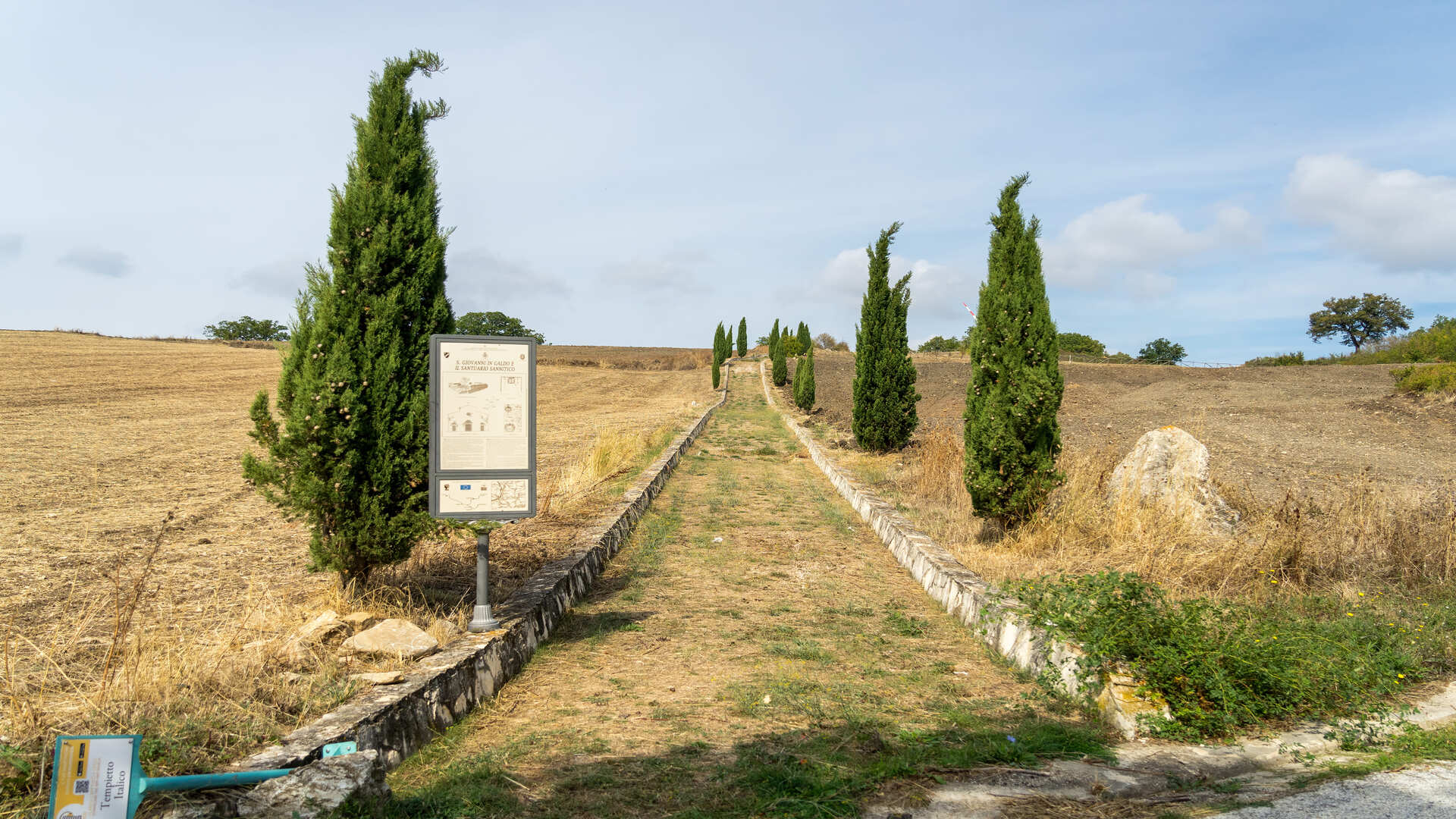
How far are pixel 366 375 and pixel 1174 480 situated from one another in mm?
7246

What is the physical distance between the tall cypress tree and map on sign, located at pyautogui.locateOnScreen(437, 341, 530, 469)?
0.41 metres

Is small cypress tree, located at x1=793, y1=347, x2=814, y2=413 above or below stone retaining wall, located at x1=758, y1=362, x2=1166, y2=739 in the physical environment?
above

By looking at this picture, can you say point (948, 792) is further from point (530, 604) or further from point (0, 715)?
point (0, 715)

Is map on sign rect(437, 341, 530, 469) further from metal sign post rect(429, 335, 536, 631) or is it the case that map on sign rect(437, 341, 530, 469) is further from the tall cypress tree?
the tall cypress tree

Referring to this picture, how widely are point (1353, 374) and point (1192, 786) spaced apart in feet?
98.9

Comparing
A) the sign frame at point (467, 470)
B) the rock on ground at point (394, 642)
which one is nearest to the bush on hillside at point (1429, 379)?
the sign frame at point (467, 470)

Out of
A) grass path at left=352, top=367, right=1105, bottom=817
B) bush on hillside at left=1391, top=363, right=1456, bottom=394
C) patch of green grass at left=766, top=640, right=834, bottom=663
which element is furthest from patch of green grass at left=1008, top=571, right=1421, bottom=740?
bush on hillside at left=1391, top=363, right=1456, bottom=394

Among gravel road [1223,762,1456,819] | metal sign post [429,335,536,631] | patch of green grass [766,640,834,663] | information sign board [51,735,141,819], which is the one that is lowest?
patch of green grass [766,640,834,663]

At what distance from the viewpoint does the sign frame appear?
4.90m

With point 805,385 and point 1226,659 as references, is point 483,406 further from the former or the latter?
point 805,385

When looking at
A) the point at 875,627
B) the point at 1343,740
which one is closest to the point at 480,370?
the point at 875,627

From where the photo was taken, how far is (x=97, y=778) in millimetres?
2555

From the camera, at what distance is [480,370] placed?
501 cm

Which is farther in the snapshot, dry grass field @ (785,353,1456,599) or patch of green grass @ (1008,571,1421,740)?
dry grass field @ (785,353,1456,599)
